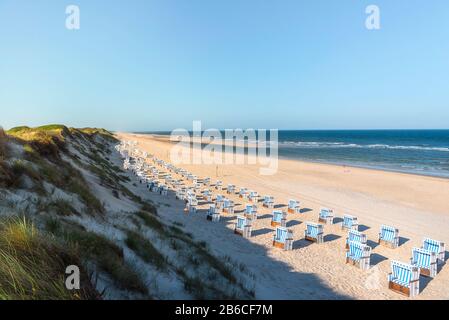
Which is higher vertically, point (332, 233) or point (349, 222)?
point (349, 222)

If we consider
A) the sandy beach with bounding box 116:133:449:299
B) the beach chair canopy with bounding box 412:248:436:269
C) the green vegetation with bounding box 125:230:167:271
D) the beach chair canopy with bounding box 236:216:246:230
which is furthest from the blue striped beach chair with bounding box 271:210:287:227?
the green vegetation with bounding box 125:230:167:271

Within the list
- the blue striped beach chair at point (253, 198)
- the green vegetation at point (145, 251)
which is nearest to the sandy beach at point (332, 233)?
the blue striped beach chair at point (253, 198)

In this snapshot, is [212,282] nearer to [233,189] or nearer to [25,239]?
[25,239]

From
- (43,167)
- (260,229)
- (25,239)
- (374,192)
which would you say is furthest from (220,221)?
(374,192)

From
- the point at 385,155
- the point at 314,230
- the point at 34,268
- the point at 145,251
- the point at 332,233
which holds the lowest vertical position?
the point at 332,233

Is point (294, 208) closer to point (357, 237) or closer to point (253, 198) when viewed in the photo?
point (253, 198)

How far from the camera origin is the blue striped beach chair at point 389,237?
36.7 ft

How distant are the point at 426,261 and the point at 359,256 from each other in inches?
73.4

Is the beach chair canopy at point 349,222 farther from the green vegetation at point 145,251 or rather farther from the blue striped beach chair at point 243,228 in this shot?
the green vegetation at point 145,251

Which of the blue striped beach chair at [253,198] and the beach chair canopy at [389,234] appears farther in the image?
the blue striped beach chair at [253,198]

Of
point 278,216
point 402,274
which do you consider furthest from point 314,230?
point 402,274

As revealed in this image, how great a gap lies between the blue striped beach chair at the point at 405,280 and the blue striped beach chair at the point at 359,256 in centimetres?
124

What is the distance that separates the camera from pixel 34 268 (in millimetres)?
3125
